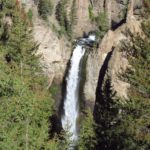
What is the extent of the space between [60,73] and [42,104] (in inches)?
1231

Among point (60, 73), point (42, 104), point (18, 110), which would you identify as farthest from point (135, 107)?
point (60, 73)

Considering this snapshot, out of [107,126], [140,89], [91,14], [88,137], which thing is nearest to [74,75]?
[91,14]

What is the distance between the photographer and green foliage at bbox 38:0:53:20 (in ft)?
297

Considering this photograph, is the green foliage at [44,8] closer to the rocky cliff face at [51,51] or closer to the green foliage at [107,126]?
the rocky cliff face at [51,51]

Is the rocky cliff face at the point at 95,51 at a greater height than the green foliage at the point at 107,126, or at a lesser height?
lesser

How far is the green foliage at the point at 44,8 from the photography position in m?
90.6

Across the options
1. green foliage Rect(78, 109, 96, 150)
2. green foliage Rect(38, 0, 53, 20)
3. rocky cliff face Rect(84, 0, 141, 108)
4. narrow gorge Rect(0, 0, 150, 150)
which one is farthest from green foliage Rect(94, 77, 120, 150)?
green foliage Rect(38, 0, 53, 20)

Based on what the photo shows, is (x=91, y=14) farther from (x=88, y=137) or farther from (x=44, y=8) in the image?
(x=88, y=137)

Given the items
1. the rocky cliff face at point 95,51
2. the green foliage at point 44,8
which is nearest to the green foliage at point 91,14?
the rocky cliff face at point 95,51

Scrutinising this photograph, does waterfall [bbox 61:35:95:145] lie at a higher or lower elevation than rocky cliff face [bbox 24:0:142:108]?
lower

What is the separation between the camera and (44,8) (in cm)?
9094

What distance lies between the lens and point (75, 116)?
79062 millimetres

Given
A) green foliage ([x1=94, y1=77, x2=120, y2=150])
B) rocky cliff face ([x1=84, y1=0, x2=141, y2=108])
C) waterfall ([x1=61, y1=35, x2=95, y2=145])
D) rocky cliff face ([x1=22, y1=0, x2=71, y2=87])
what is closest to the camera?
green foliage ([x1=94, y1=77, x2=120, y2=150])

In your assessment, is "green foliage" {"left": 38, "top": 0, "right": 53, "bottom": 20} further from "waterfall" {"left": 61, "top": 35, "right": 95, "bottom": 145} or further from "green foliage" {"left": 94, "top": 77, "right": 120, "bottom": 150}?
"green foliage" {"left": 94, "top": 77, "right": 120, "bottom": 150}
